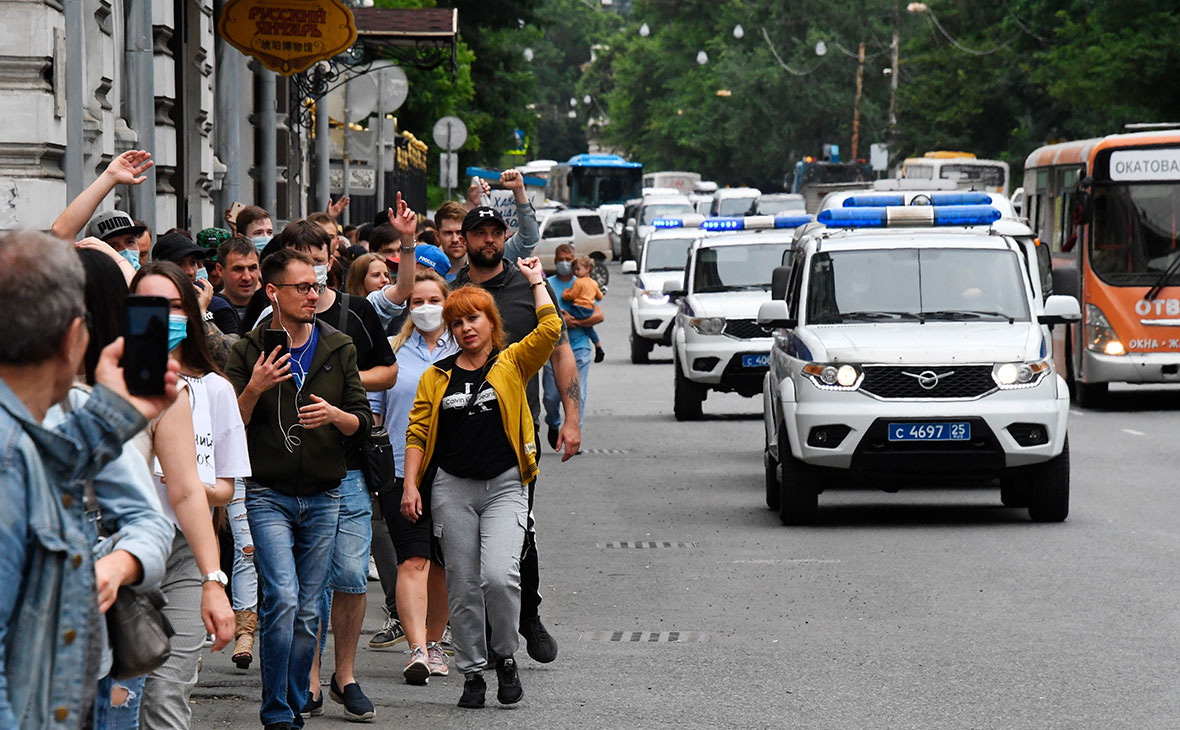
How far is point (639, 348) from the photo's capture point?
31406mm

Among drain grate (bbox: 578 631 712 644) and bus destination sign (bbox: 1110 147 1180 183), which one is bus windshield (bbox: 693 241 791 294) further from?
drain grate (bbox: 578 631 712 644)

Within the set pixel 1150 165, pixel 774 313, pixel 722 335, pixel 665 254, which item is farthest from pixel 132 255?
pixel 665 254

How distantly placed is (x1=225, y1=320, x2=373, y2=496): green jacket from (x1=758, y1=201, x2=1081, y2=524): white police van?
631cm

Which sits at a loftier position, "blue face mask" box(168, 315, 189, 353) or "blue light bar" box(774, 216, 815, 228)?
"blue face mask" box(168, 315, 189, 353)

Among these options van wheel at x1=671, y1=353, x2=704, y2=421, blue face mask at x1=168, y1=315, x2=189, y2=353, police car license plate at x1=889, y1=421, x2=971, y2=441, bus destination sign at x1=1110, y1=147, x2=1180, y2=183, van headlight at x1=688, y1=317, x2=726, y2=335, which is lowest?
van wheel at x1=671, y1=353, x2=704, y2=421

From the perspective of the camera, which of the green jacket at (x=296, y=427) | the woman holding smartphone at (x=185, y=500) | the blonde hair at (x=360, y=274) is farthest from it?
the blonde hair at (x=360, y=274)

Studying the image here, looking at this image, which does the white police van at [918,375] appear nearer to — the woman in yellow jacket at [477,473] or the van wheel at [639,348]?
the woman in yellow jacket at [477,473]

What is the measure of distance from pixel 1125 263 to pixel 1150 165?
1139 mm

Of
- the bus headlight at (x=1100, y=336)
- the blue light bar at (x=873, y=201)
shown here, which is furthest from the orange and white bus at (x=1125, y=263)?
the blue light bar at (x=873, y=201)

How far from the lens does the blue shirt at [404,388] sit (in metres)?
8.80

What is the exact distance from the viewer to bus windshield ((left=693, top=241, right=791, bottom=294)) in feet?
76.1

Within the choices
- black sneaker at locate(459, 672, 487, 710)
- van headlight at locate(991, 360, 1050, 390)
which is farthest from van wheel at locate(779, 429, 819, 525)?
black sneaker at locate(459, 672, 487, 710)

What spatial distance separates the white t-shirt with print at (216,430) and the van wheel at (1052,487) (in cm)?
828

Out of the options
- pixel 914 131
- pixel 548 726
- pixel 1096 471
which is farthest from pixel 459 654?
pixel 914 131
